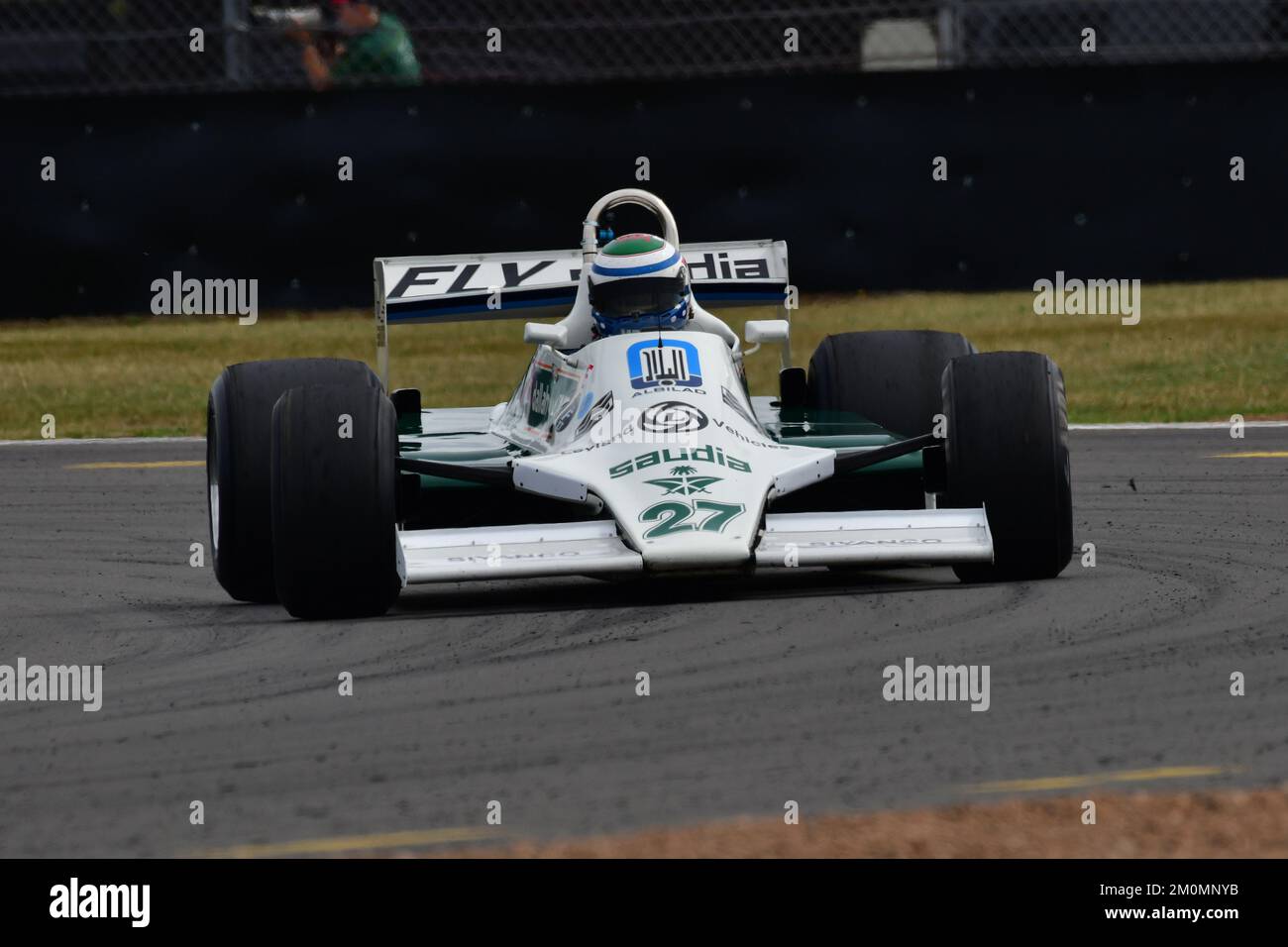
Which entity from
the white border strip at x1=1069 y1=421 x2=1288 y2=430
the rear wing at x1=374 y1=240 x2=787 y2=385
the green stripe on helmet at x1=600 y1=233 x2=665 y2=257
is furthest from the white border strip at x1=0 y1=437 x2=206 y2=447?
the green stripe on helmet at x1=600 y1=233 x2=665 y2=257

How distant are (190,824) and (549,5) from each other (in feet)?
41.3

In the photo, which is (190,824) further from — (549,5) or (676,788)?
(549,5)

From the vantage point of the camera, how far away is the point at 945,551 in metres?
6.87

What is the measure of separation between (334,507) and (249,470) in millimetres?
886

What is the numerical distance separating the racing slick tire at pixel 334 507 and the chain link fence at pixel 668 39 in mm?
8897

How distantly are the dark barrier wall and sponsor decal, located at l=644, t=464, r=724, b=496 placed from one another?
8.86 meters

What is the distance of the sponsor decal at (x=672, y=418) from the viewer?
7328 mm

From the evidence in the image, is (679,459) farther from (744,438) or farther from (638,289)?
(638,289)

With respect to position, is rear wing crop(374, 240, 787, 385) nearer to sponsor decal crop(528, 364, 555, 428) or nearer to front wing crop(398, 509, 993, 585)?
sponsor decal crop(528, 364, 555, 428)

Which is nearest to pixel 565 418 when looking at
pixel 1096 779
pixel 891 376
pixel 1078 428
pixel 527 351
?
pixel 891 376

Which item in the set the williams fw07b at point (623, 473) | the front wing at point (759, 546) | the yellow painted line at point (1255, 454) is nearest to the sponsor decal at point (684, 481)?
the williams fw07b at point (623, 473)

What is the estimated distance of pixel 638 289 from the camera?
830cm

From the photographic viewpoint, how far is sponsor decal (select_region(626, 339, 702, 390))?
766 cm

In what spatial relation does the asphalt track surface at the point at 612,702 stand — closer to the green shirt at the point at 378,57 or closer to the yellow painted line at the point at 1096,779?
the yellow painted line at the point at 1096,779
